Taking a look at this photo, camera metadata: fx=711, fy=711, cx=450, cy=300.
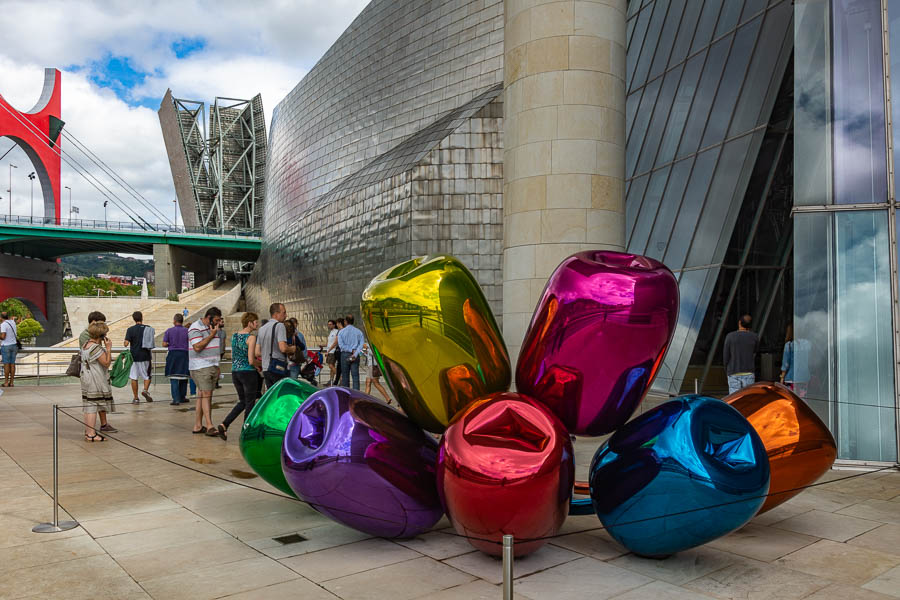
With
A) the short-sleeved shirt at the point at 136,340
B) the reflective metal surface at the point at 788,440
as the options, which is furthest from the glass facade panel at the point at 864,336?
the short-sleeved shirt at the point at 136,340

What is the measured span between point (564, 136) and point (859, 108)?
3555 mm

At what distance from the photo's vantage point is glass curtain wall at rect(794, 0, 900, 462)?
8266 mm

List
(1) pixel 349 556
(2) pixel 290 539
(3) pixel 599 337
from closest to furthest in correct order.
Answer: (3) pixel 599 337 < (1) pixel 349 556 < (2) pixel 290 539

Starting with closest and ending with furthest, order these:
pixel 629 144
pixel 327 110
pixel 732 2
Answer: pixel 732 2, pixel 629 144, pixel 327 110

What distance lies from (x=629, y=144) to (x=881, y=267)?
11.4 meters

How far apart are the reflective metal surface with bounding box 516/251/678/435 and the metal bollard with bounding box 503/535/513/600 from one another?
182 cm

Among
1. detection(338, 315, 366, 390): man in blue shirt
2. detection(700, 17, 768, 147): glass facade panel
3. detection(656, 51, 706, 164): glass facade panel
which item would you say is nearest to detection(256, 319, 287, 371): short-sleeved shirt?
detection(338, 315, 366, 390): man in blue shirt

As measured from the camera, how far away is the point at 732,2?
16.0m

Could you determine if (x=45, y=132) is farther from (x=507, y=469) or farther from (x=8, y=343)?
(x=507, y=469)

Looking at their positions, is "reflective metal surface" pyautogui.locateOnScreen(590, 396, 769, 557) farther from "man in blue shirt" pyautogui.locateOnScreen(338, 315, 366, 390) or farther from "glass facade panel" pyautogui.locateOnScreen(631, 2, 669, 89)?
"glass facade panel" pyautogui.locateOnScreen(631, 2, 669, 89)

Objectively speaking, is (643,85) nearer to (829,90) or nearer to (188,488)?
(829,90)

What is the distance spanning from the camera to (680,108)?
16.9 meters

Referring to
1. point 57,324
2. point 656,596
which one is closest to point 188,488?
point 656,596

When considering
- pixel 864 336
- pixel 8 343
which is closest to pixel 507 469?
pixel 864 336
